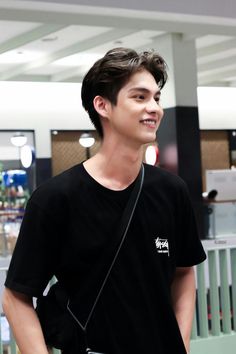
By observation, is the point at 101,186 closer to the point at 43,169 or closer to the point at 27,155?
the point at 27,155

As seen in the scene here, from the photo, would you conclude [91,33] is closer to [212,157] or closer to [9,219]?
[9,219]

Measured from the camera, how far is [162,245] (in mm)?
1349

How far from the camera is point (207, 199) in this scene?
32.1 feet

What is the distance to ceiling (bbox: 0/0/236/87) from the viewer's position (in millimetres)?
6582

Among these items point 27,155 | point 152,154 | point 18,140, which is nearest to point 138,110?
point 152,154

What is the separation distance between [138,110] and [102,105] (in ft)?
0.30

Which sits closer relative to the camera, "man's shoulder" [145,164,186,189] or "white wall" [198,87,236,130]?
"man's shoulder" [145,164,186,189]

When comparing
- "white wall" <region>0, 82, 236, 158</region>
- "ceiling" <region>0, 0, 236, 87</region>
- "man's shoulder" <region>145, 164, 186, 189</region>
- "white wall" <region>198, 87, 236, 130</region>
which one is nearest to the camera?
"man's shoulder" <region>145, 164, 186, 189</region>

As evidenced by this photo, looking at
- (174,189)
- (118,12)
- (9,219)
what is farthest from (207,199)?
(174,189)

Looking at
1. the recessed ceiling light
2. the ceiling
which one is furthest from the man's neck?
the recessed ceiling light

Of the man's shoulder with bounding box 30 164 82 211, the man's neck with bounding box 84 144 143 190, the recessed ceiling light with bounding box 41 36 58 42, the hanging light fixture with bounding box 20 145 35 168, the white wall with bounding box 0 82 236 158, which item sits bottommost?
the man's shoulder with bounding box 30 164 82 211

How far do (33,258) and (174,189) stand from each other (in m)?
0.35

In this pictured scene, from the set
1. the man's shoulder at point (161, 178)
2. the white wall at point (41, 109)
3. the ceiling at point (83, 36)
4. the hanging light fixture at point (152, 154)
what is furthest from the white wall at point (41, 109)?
the man's shoulder at point (161, 178)

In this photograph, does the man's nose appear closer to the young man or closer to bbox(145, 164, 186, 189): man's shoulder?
the young man
